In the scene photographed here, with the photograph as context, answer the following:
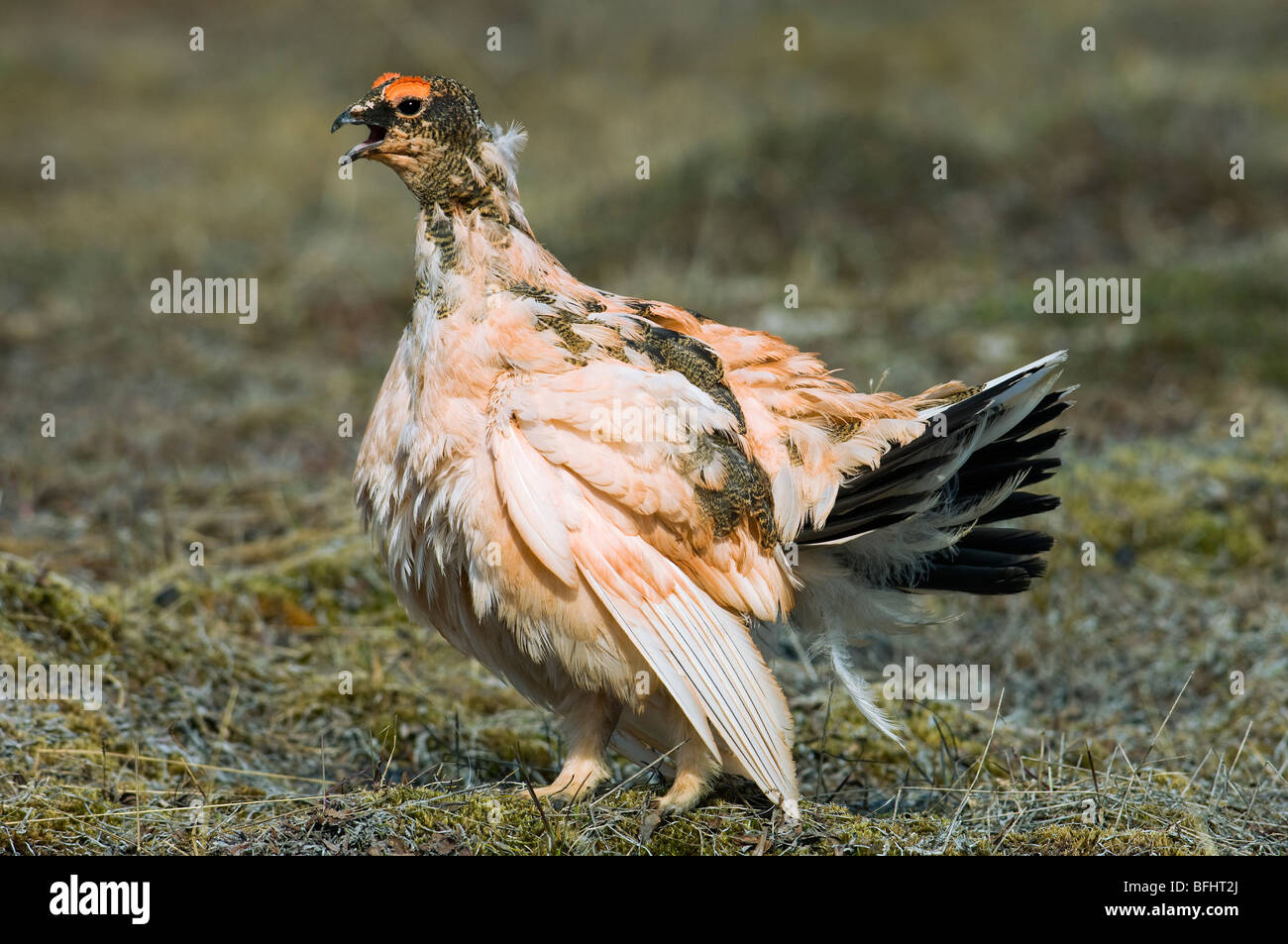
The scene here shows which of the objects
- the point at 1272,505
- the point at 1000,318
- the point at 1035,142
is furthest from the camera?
the point at 1035,142

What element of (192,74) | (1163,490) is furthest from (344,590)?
(192,74)

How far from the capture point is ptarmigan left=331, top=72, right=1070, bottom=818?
4.03m

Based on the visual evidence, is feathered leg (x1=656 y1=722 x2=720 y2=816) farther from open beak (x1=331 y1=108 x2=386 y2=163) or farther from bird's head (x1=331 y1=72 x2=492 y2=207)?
open beak (x1=331 y1=108 x2=386 y2=163)

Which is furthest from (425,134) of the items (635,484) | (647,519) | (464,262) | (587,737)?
(587,737)

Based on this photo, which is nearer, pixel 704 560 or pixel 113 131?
pixel 704 560

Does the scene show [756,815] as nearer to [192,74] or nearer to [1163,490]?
[1163,490]

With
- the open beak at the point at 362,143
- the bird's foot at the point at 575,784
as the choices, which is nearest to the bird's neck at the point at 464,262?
the open beak at the point at 362,143

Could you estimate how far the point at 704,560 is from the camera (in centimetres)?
420

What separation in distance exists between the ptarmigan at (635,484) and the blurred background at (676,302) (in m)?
0.77

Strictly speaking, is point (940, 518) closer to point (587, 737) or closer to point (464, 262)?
point (587, 737)

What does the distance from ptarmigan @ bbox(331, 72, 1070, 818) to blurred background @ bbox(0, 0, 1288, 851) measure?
2.51 feet

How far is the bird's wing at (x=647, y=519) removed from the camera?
3980mm

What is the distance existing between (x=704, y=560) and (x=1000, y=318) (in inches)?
256

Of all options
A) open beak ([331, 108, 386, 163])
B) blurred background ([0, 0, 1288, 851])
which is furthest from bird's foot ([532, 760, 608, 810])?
open beak ([331, 108, 386, 163])
